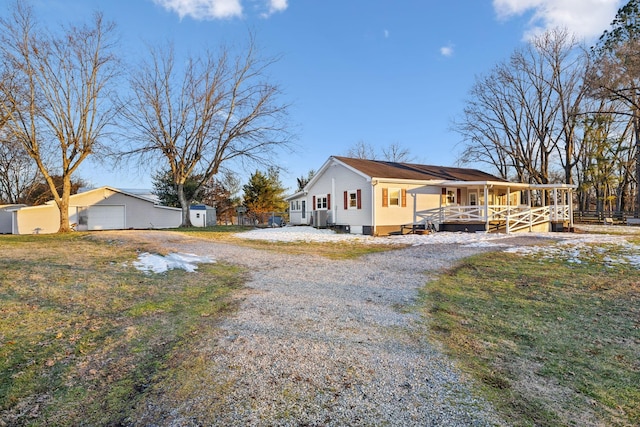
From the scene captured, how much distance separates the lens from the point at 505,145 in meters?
30.3

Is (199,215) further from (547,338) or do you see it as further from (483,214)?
(547,338)

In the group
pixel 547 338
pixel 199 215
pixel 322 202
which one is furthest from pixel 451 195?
pixel 199 215

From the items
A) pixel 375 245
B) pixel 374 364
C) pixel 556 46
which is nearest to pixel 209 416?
pixel 374 364

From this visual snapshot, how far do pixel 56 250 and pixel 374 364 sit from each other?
9971 millimetres

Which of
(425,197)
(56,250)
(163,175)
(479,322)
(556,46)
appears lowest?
(479,322)

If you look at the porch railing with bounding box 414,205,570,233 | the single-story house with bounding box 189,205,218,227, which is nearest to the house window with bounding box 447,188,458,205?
the porch railing with bounding box 414,205,570,233

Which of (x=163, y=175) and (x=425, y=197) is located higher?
(x=163, y=175)

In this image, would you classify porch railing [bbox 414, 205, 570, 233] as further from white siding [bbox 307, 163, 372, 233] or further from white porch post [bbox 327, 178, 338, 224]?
white porch post [bbox 327, 178, 338, 224]

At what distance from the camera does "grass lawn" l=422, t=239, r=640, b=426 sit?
2.67 m

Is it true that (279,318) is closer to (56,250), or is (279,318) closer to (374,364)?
(374,364)

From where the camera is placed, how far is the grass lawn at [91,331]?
2.50m

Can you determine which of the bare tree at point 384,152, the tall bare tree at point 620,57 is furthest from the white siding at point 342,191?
the bare tree at point 384,152

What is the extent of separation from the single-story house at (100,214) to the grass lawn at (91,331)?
1876 cm

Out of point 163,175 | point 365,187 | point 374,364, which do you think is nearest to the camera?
point 374,364
